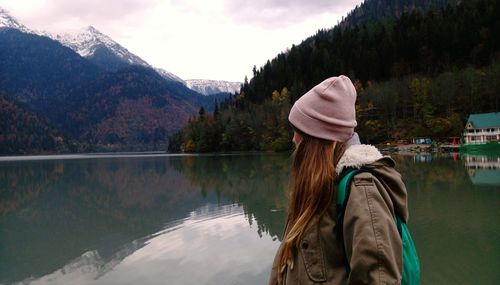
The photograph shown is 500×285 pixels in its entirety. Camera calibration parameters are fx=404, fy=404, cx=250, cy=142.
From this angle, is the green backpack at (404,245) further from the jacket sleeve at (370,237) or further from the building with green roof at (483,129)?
the building with green roof at (483,129)

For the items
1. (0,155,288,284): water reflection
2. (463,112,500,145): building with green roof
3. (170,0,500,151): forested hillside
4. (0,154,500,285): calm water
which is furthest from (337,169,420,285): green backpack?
(170,0,500,151): forested hillside

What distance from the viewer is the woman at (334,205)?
154cm

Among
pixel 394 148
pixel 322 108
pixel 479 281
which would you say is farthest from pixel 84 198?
pixel 394 148

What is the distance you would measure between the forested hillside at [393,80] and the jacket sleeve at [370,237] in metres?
58.9

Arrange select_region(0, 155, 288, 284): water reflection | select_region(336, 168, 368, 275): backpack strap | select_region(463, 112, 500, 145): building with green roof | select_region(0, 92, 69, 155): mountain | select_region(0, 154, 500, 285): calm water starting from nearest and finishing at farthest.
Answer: select_region(336, 168, 368, 275): backpack strap, select_region(0, 154, 500, 285): calm water, select_region(0, 155, 288, 284): water reflection, select_region(463, 112, 500, 145): building with green roof, select_region(0, 92, 69, 155): mountain

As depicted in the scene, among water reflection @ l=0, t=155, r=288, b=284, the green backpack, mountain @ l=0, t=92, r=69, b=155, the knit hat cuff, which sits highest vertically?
mountain @ l=0, t=92, r=69, b=155

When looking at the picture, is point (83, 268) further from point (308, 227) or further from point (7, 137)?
point (7, 137)

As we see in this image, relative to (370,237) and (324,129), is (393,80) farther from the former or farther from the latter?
(370,237)

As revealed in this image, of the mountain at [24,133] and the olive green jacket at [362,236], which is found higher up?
the mountain at [24,133]

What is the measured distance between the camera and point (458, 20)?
7669 centimetres

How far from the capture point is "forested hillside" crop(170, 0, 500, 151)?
57.6m

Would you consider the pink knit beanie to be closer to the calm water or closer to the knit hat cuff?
the knit hat cuff

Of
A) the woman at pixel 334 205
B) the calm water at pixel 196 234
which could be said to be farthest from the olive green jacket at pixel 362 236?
the calm water at pixel 196 234

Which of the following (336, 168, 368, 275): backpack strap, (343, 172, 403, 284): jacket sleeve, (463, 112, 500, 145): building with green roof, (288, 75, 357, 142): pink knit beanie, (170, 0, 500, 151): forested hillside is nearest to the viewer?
(343, 172, 403, 284): jacket sleeve
